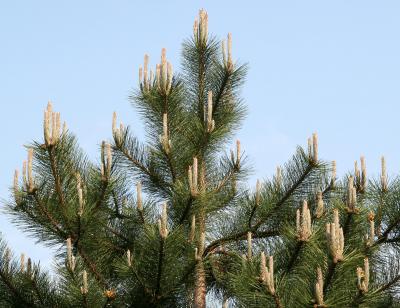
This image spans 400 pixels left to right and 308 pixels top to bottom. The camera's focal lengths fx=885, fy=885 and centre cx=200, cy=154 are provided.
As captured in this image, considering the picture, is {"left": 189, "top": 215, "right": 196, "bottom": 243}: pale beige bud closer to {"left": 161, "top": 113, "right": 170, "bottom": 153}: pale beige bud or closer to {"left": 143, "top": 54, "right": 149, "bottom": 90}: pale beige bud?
{"left": 161, "top": 113, "right": 170, "bottom": 153}: pale beige bud

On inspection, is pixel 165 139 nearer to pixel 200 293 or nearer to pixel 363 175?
pixel 200 293

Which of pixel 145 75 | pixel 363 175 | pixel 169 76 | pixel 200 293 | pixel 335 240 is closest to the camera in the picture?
pixel 335 240

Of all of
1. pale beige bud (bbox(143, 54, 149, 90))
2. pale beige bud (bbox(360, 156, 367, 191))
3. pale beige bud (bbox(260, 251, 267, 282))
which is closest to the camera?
pale beige bud (bbox(260, 251, 267, 282))

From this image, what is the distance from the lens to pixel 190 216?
358 inches

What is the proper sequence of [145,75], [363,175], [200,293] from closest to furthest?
1. [200,293]
2. [363,175]
3. [145,75]

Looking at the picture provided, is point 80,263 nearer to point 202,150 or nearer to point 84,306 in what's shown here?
point 84,306

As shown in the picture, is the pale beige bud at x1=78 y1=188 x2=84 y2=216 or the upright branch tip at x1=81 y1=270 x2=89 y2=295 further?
the pale beige bud at x1=78 y1=188 x2=84 y2=216

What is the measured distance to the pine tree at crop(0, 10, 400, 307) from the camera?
323 inches

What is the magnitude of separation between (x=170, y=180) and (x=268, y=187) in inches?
43.4

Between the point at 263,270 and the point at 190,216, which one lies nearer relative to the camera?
the point at 263,270

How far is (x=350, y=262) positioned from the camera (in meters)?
7.16

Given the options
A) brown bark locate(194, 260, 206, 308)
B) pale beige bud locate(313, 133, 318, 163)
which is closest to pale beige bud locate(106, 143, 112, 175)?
brown bark locate(194, 260, 206, 308)

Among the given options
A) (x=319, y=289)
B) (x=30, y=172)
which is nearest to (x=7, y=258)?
(x=30, y=172)

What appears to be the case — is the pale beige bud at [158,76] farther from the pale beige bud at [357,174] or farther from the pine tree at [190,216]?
the pale beige bud at [357,174]
